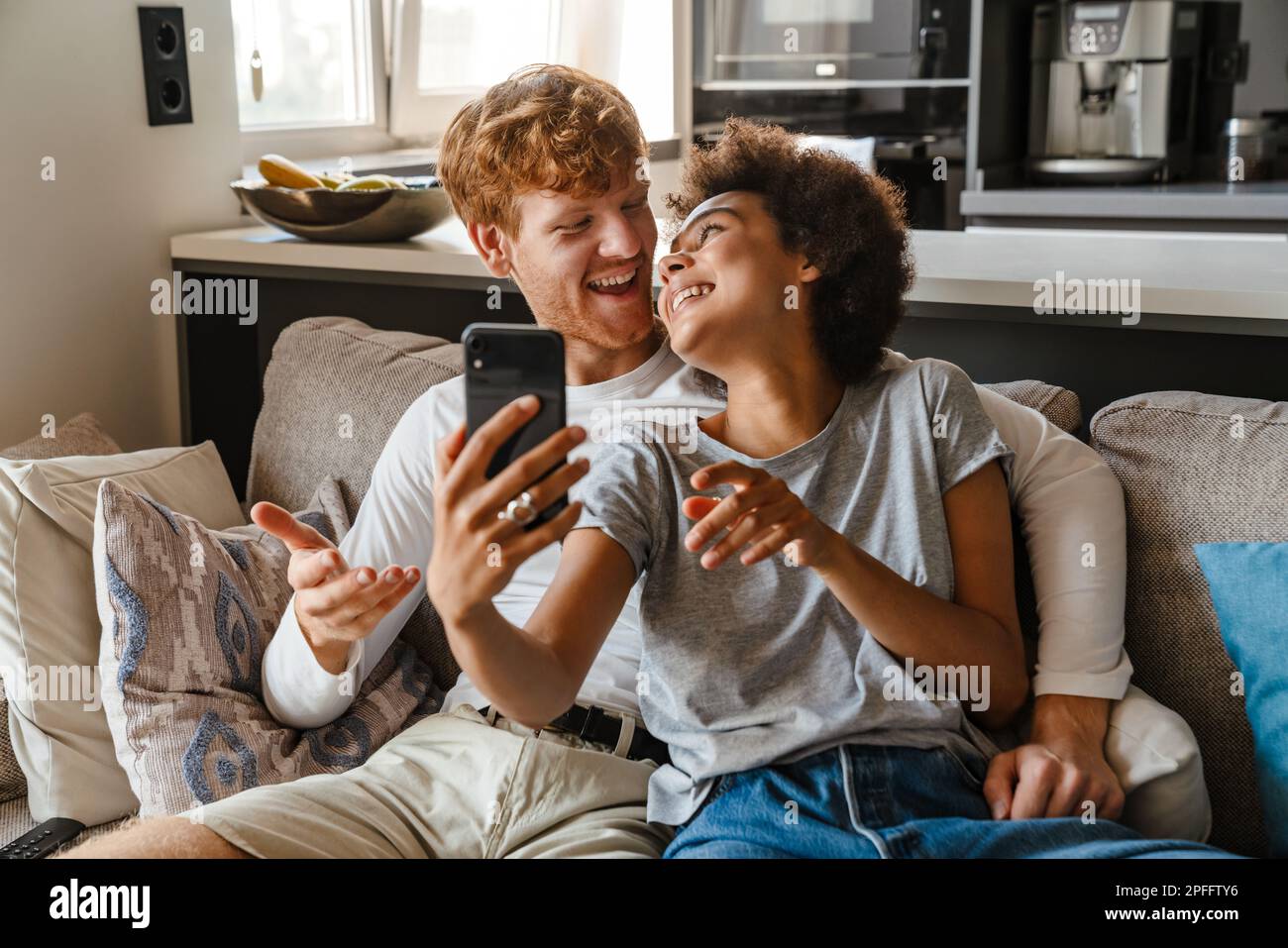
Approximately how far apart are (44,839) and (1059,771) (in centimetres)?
105

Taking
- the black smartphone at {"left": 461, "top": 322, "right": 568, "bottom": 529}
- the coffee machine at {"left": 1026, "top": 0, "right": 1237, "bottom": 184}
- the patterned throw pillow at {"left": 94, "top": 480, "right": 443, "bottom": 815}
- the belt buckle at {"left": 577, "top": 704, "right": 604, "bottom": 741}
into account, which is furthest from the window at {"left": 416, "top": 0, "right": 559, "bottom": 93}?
the black smartphone at {"left": 461, "top": 322, "right": 568, "bottom": 529}

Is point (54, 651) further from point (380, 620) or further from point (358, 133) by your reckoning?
point (358, 133)

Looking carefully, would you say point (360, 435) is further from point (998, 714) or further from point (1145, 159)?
point (1145, 159)

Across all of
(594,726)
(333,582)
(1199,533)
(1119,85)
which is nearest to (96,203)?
(333,582)

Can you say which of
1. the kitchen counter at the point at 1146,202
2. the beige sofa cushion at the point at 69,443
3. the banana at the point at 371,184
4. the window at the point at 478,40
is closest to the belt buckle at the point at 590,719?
the beige sofa cushion at the point at 69,443

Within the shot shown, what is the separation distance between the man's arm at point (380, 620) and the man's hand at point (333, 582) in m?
0.10

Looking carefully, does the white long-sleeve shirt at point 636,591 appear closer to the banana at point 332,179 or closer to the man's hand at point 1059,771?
the man's hand at point 1059,771

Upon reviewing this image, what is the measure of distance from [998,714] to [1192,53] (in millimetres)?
2897

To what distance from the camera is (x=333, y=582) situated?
121 cm

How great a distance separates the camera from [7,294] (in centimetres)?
189

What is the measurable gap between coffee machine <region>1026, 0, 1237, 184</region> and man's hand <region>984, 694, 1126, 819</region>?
8.32ft

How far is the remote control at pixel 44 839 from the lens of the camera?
1.37 m

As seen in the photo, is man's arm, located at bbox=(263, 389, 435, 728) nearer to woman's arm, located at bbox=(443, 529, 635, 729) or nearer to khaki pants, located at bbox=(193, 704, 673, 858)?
khaki pants, located at bbox=(193, 704, 673, 858)
